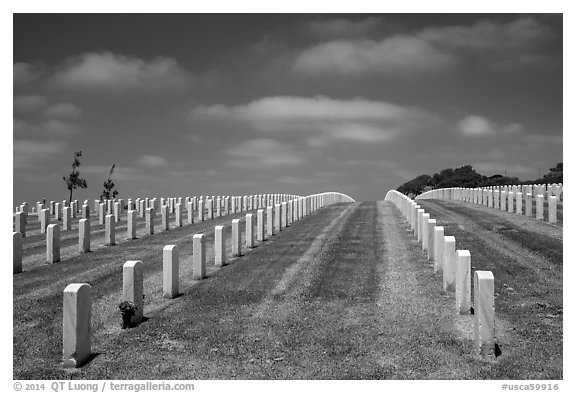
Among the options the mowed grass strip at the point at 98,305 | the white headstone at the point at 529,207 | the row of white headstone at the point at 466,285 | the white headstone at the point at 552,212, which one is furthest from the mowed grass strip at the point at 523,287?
the mowed grass strip at the point at 98,305

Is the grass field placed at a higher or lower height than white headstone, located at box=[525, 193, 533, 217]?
lower

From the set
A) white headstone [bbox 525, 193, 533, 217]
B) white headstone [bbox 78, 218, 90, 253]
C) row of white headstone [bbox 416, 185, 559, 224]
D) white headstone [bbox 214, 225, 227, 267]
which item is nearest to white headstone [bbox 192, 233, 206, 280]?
white headstone [bbox 214, 225, 227, 267]

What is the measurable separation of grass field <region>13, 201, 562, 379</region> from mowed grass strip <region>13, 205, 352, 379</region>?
4 centimetres

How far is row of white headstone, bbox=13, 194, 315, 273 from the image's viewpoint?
21.7 metres

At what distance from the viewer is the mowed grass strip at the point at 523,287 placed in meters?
10.5

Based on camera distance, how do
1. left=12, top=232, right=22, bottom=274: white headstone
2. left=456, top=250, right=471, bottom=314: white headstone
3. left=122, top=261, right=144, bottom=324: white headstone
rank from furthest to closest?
left=12, top=232, right=22, bottom=274: white headstone, left=122, top=261, right=144, bottom=324: white headstone, left=456, top=250, right=471, bottom=314: white headstone

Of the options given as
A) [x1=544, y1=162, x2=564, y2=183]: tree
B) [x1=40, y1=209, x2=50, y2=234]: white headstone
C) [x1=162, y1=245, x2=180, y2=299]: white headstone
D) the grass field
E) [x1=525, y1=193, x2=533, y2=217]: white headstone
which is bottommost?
the grass field

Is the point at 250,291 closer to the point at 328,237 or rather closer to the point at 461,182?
the point at 328,237

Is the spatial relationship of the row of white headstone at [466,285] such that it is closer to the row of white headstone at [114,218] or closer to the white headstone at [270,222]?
the white headstone at [270,222]

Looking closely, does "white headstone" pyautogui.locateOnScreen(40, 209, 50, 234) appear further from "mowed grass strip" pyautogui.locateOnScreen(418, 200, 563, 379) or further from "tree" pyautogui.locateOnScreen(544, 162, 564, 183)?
"tree" pyautogui.locateOnScreen(544, 162, 564, 183)

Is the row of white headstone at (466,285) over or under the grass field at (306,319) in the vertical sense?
over

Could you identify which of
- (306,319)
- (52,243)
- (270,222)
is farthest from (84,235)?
(306,319)

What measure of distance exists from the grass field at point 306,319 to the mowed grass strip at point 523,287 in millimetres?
47

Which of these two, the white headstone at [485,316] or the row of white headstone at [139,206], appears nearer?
the white headstone at [485,316]
